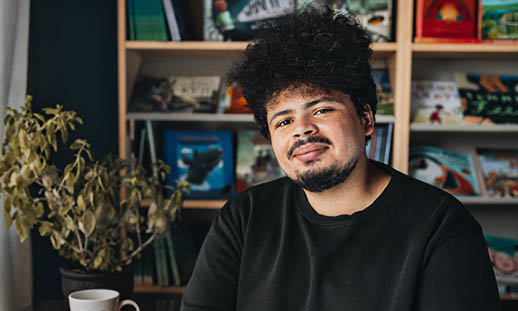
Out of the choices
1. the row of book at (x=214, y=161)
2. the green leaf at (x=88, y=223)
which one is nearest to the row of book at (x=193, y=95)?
the row of book at (x=214, y=161)

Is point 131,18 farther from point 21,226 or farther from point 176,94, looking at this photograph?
point 21,226

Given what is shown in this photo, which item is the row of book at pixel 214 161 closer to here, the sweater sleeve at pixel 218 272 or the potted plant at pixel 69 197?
the potted plant at pixel 69 197

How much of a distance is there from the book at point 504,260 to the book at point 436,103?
603mm

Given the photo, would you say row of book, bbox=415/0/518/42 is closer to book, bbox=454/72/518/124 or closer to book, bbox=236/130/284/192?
book, bbox=454/72/518/124

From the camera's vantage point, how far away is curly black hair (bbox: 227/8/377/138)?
1200 mm

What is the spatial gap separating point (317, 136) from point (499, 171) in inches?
61.7

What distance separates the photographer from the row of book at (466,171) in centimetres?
234

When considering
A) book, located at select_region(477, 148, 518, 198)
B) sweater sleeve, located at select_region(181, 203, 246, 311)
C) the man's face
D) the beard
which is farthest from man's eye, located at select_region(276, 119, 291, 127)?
book, located at select_region(477, 148, 518, 198)

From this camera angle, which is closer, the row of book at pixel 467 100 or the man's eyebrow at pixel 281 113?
the man's eyebrow at pixel 281 113

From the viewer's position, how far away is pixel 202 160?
2346mm

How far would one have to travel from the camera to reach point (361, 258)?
1.18 metres

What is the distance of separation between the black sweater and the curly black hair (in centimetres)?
24

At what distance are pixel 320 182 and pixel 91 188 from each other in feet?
2.69

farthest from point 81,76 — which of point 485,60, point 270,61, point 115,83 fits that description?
point 485,60
